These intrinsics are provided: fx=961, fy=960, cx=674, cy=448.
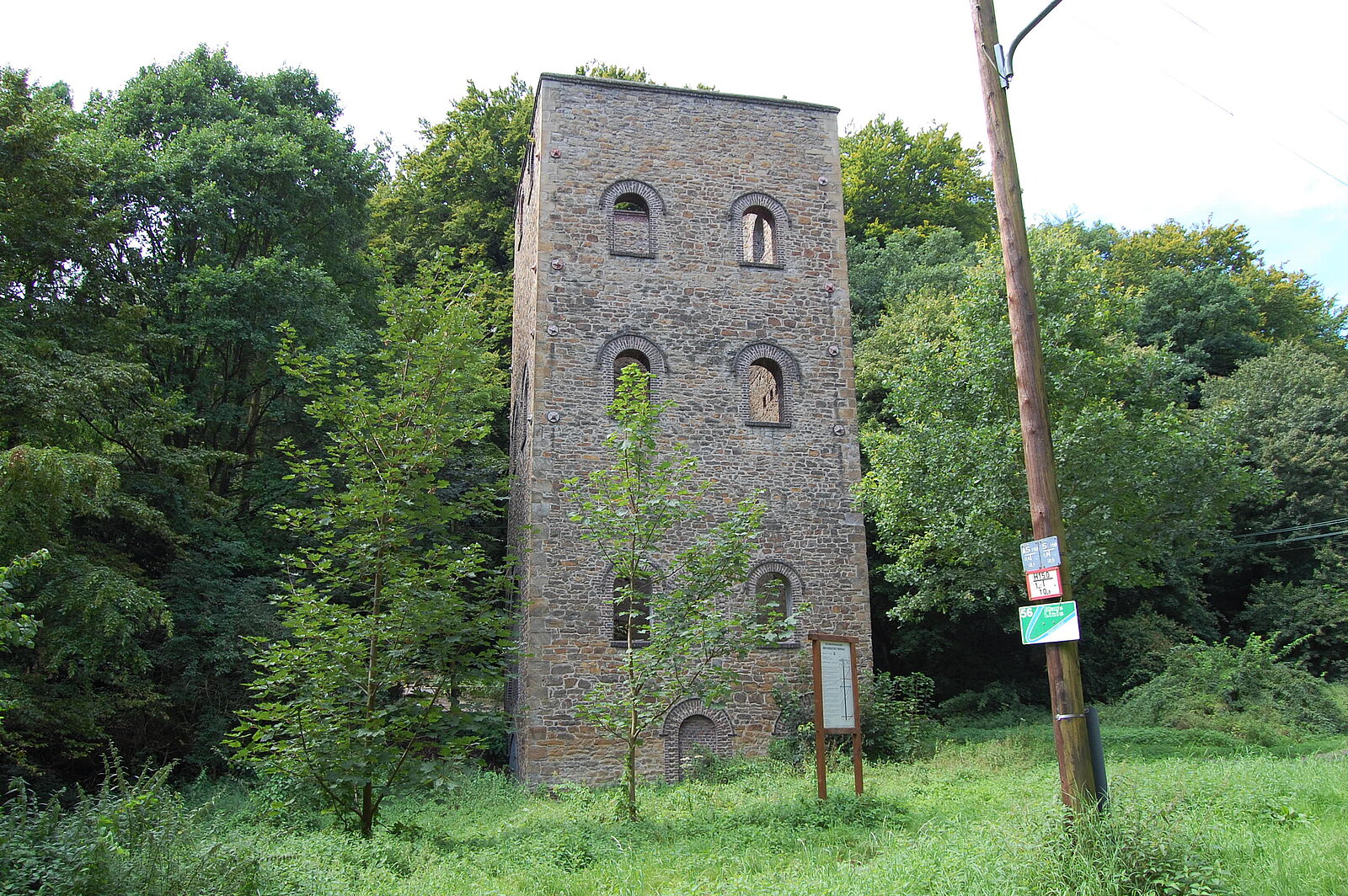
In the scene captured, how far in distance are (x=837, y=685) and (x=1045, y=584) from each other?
4.28m

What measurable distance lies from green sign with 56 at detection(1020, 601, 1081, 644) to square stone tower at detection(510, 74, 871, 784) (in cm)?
974

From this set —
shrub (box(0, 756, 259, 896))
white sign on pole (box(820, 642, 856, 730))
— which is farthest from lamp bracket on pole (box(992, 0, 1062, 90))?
shrub (box(0, 756, 259, 896))

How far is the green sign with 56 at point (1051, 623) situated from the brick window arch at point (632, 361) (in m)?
10.9

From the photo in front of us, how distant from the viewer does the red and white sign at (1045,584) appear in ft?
22.5

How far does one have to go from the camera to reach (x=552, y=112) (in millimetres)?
18281

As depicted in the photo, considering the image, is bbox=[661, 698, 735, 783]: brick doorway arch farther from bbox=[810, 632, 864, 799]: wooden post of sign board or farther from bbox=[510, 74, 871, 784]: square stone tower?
bbox=[810, 632, 864, 799]: wooden post of sign board

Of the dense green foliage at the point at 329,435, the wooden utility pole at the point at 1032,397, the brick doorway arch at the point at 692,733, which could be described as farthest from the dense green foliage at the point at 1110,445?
the brick doorway arch at the point at 692,733

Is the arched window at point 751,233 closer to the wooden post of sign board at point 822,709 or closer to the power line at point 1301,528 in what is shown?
the wooden post of sign board at point 822,709

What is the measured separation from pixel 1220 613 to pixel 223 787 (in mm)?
25010

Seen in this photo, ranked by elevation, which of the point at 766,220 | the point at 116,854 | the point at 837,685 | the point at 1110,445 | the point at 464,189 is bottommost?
the point at 116,854

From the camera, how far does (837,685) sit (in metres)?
10.8

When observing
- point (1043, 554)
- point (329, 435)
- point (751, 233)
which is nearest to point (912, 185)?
point (751, 233)

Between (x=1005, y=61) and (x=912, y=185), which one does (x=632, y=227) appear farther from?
(x=912, y=185)

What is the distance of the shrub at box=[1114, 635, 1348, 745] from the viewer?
1686cm
